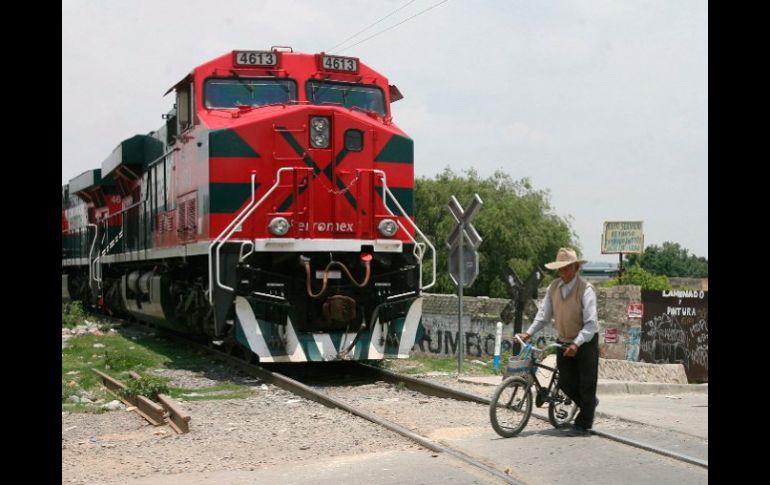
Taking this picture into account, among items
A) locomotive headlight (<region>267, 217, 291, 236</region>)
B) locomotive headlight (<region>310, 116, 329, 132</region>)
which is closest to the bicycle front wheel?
locomotive headlight (<region>267, 217, 291, 236</region>)

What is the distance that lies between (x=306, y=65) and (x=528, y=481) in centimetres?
802

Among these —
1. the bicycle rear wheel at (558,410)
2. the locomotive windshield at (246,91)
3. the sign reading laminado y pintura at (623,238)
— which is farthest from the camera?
the sign reading laminado y pintura at (623,238)

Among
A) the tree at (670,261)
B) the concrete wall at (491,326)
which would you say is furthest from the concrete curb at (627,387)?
the tree at (670,261)

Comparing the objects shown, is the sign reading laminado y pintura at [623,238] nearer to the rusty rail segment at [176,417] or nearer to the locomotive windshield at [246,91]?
the locomotive windshield at [246,91]

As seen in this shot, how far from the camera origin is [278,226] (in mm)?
11766

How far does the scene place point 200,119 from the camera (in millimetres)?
12562

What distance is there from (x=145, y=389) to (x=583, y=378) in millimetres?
5152

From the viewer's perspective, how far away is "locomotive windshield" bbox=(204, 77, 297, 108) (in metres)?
12.8

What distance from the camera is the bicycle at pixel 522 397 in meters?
7.99

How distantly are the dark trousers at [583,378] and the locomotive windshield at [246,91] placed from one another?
6234 mm

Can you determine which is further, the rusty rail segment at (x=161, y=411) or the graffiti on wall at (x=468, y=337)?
the graffiti on wall at (x=468, y=337)
